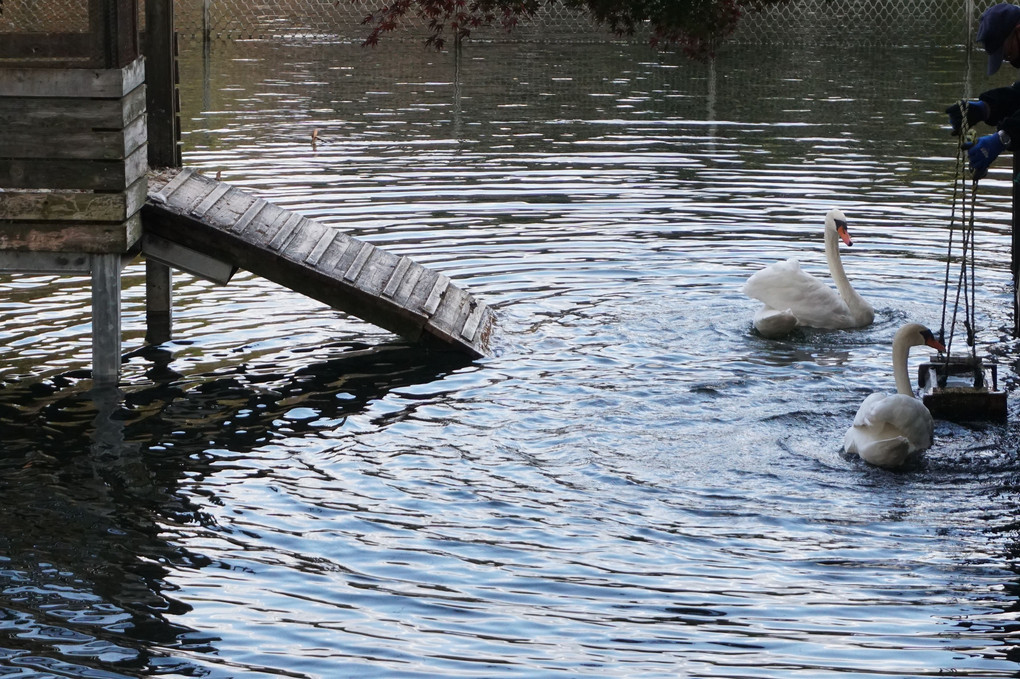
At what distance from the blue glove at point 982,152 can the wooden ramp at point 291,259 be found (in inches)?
153

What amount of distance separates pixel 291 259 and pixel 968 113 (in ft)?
16.4

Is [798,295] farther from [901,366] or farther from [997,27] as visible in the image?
[997,27]

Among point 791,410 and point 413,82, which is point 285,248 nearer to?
point 791,410

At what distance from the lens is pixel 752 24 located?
3303 centimetres

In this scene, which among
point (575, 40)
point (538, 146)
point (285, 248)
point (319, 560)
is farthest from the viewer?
point (575, 40)

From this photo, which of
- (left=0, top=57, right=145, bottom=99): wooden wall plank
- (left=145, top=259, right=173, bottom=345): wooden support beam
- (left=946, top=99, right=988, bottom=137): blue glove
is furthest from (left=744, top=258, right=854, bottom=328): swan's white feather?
(left=0, top=57, right=145, bottom=99): wooden wall plank

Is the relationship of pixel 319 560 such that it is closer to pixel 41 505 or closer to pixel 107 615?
pixel 107 615

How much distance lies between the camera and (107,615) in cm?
664

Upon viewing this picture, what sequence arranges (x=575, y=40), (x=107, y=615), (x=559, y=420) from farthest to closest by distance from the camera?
(x=575, y=40)
(x=559, y=420)
(x=107, y=615)

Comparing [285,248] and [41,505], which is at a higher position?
[285,248]

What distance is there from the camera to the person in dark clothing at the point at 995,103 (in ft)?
28.9

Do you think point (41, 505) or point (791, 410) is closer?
point (41, 505)

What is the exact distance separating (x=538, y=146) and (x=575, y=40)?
12.9 meters

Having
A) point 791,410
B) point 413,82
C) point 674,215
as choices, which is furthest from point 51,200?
point 413,82
